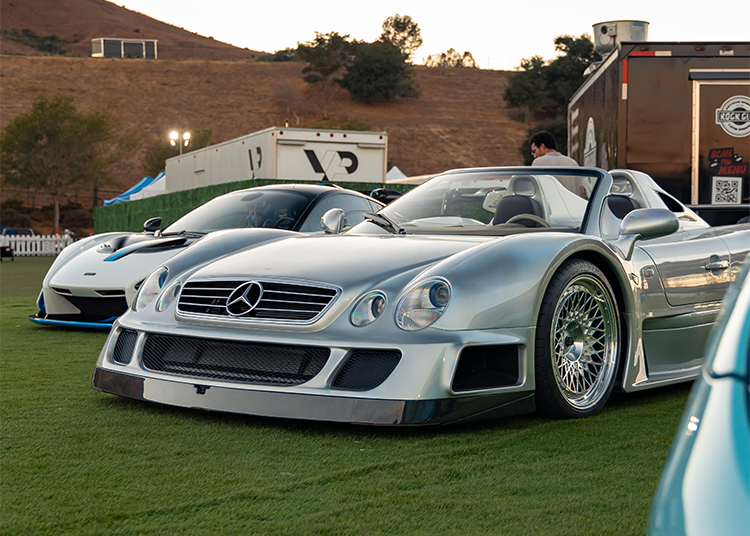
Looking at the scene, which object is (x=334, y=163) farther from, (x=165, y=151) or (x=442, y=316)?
(x=165, y=151)

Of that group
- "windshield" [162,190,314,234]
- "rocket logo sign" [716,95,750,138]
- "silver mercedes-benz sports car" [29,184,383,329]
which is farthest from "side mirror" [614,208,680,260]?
"rocket logo sign" [716,95,750,138]

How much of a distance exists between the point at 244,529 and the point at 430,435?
1270 millimetres

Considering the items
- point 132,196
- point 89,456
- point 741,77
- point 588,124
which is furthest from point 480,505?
point 132,196

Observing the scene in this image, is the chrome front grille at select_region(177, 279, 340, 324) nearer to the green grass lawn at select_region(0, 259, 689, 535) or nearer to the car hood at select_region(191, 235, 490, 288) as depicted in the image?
the car hood at select_region(191, 235, 490, 288)

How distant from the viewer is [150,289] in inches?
167

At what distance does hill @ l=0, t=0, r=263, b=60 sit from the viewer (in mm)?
137875

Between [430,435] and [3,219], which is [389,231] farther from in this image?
[3,219]

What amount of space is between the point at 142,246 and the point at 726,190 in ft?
21.3

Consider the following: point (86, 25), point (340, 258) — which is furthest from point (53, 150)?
point (86, 25)

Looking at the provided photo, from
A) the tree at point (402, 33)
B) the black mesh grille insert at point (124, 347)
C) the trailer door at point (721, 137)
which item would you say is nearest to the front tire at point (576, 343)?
the black mesh grille insert at point (124, 347)

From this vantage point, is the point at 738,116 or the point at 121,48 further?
the point at 121,48

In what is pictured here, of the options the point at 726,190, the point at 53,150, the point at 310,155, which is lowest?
the point at 726,190

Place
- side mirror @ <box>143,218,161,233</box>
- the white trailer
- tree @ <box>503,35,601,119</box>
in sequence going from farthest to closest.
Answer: tree @ <box>503,35,601,119</box>, the white trailer, side mirror @ <box>143,218,161,233</box>

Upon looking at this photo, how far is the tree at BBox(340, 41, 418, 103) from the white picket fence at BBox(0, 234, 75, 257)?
4242cm
